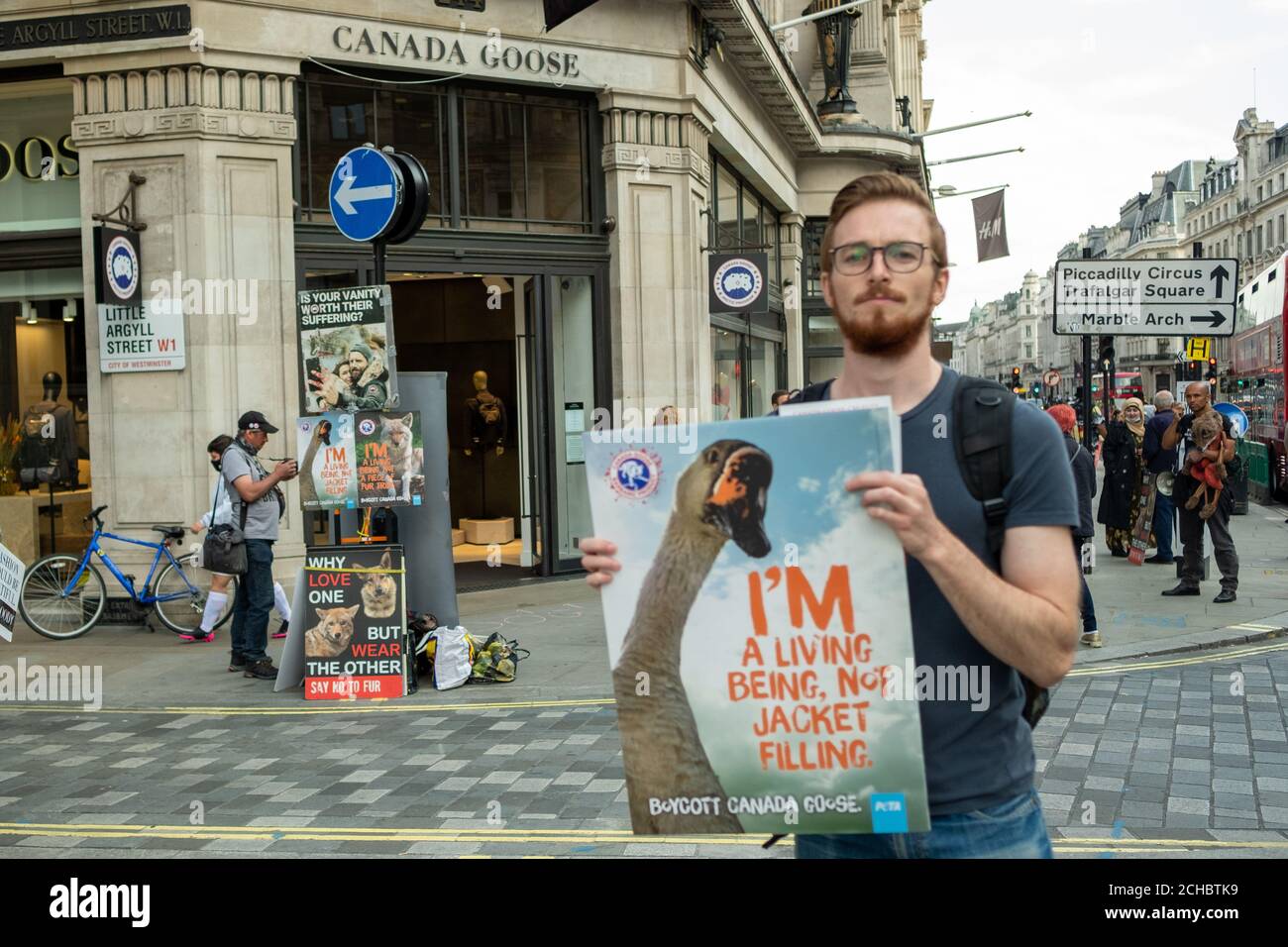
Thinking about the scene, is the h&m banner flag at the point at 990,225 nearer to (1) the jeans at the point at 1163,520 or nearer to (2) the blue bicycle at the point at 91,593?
(1) the jeans at the point at 1163,520

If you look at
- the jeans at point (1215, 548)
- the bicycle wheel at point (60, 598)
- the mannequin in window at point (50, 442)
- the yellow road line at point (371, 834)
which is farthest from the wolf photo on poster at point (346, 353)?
the jeans at point (1215, 548)

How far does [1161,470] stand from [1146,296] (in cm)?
232

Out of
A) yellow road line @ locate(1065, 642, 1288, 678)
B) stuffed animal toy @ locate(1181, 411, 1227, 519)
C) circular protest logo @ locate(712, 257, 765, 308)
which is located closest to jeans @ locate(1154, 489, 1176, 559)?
stuffed animal toy @ locate(1181, 411, 1227, 519)

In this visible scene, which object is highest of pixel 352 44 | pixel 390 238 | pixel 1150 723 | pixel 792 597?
pixel 352 44

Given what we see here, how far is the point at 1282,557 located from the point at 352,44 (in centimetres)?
1277

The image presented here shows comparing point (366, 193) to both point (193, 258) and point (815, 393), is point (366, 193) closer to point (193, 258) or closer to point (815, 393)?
point (193, 258)

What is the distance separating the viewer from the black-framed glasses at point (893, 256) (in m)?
2.25

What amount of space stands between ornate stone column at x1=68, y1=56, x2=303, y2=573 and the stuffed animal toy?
905 centimetres

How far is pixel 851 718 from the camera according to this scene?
2115mm

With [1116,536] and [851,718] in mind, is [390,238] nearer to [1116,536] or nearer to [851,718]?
[851,718]

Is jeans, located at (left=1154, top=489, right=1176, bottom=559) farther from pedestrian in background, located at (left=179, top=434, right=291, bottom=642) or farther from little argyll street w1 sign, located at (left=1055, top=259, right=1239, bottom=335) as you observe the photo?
pedestrian in background, located at (left=179, top=434, right=291, bottom=642)

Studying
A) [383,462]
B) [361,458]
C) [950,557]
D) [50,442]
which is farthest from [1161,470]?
[950,557]

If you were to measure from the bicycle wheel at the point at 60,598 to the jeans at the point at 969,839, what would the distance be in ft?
37.4
